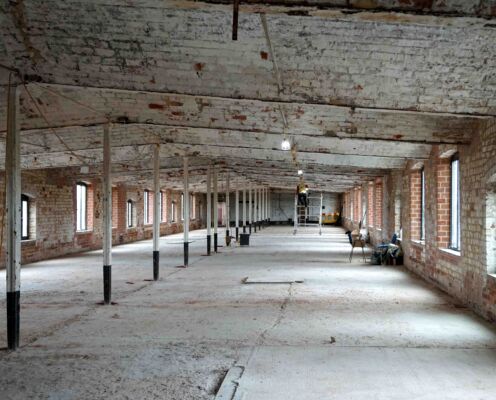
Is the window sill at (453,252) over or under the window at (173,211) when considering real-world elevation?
under

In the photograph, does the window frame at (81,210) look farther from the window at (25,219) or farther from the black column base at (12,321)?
the black column base at (12,321)

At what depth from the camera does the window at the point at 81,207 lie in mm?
17344

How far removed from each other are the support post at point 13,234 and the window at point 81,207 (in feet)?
38.7

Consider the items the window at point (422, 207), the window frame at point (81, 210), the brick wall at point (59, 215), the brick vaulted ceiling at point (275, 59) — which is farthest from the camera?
the window frame at point (81, 210)

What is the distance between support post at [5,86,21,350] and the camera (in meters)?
5.55

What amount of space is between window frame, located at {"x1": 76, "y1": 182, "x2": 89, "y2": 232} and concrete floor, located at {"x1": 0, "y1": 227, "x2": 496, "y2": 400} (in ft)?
22.8

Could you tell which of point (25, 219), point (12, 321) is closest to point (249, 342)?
point (12, 321)

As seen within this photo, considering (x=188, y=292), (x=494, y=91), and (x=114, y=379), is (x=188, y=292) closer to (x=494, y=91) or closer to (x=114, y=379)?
(x=114, y=379)

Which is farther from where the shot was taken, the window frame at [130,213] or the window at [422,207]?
the window frame at [130,213]

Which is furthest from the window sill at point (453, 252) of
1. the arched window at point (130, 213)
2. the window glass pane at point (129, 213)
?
the window glass pane at point (129, 213)

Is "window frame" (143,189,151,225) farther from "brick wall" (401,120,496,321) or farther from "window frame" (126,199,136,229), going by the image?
"brick wall" (401,120,496,321)

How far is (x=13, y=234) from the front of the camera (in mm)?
5598

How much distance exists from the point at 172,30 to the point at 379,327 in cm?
399

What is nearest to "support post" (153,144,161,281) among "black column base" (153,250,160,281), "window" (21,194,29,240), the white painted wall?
"black column base" (153,250,160,281)
